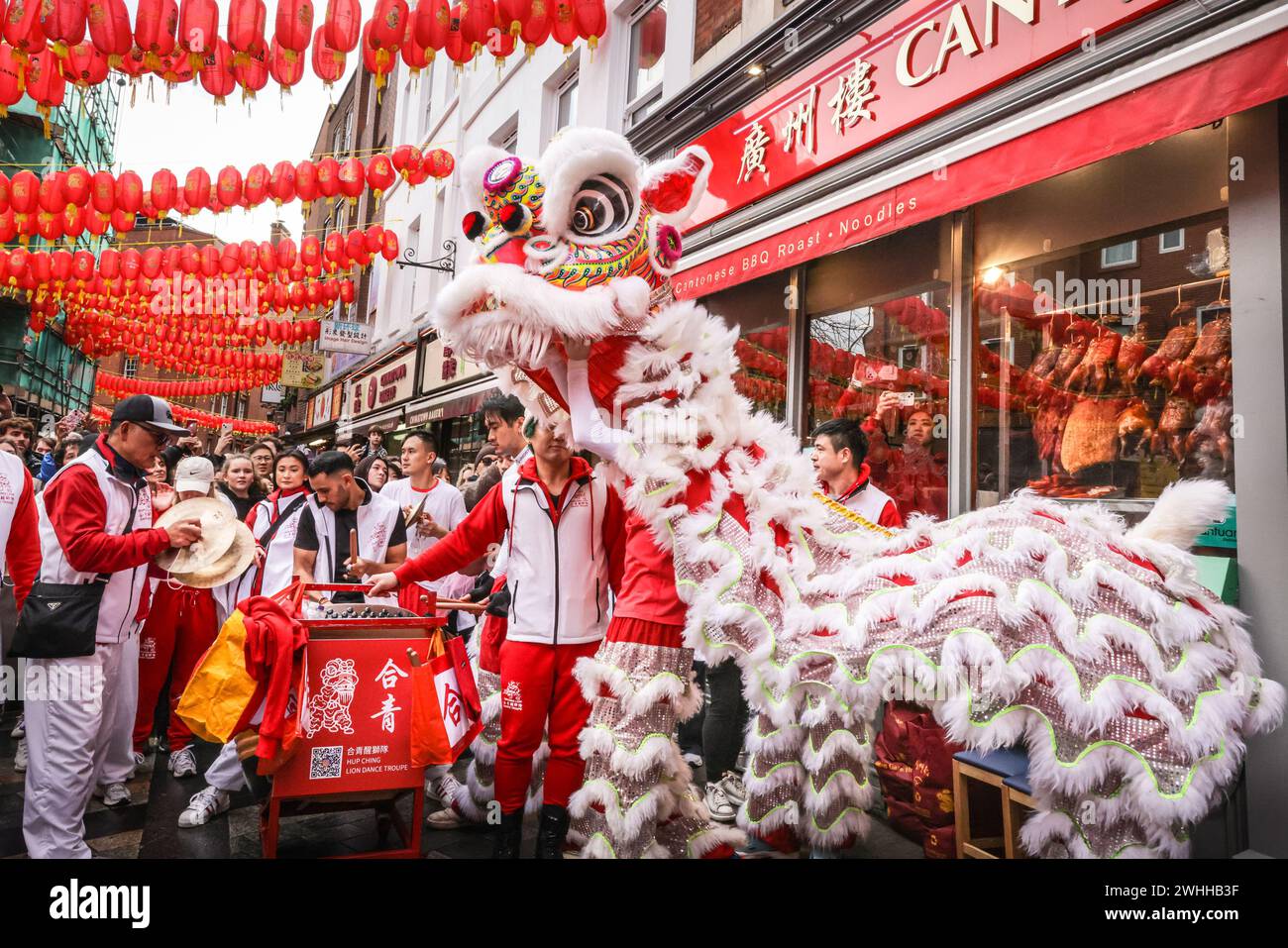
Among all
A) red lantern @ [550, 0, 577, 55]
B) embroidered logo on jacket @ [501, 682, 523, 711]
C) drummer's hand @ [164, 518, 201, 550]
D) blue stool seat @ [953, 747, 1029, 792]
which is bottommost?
blue stool seat @ [953, 747, 1029, 792]

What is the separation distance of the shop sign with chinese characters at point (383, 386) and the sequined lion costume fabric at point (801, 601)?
522 inches

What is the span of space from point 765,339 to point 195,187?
6.80 m

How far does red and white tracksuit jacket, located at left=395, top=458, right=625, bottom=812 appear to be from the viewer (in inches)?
107

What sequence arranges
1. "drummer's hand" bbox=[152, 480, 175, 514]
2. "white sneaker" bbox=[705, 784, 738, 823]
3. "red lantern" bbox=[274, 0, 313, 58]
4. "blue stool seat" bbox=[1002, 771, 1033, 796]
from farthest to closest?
"red lantern" bbox=[274, 0, 313, 58] < "drummer's hand" bbox=[152, 480, 175, 514] < "white sneaker" bbox=[705, 784, 738, 823] < "blue stool seat" bbox=[1002, 771, 1033, 796]

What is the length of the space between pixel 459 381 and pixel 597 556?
10063 millimetres

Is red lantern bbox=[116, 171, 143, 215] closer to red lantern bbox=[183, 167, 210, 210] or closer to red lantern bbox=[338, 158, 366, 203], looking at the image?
red lantern bbox=[183, 167, 210, 210]

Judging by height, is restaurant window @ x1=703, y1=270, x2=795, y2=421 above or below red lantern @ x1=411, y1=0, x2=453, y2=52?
below

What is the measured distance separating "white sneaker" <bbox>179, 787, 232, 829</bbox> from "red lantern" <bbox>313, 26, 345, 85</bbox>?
16.8 ft

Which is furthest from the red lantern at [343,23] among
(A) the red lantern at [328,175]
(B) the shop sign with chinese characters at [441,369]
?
(B) the shop sign with chinese characters at [441,369]

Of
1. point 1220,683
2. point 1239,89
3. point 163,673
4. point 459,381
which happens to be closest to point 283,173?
point 459,381

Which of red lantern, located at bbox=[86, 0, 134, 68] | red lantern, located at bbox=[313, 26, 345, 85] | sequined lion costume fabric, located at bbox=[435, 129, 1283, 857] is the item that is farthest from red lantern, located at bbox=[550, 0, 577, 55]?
sequined lion costume fabric, located at bbox=[435, 129, 1283, 857]

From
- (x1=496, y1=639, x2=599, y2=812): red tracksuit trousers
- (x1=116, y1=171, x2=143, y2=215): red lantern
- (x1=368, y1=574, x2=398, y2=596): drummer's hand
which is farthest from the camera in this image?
(x1=116, y1=171, x2=143, y2=215): red lantern

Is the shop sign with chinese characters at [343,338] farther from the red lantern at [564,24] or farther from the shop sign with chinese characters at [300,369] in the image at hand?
the red lantern at [564,24]

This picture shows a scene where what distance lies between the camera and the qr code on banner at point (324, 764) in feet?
8.68
